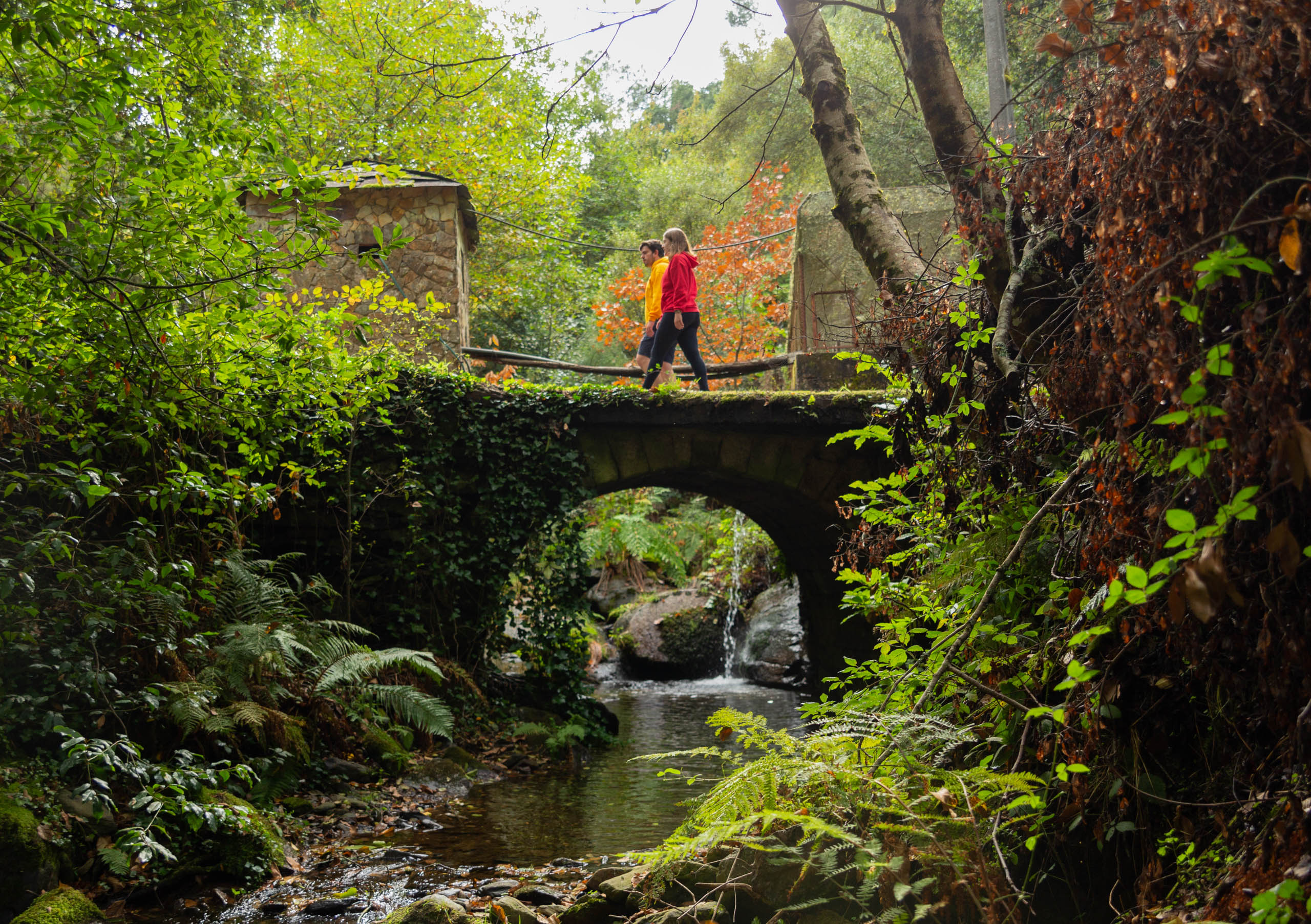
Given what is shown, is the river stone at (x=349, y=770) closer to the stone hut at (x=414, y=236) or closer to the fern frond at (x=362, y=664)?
the fern frond at (x=362, y=664)

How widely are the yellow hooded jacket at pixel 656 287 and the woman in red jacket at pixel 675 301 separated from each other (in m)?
0.11

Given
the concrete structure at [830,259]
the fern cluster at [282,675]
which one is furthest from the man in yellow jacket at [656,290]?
the fern cluster at [282,675]

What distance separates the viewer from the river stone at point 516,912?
11.2ft

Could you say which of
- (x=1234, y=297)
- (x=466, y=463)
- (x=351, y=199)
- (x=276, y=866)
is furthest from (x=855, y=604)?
(x=351, y=199)

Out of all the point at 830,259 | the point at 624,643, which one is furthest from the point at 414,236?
the point at 624,643

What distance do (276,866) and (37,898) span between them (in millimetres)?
1077

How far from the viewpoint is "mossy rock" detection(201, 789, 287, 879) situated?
4.15m

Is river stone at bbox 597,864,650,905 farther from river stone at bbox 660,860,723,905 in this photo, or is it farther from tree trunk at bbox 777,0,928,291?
tree trunk at bbox 777,0,928,291

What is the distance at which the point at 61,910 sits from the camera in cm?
341

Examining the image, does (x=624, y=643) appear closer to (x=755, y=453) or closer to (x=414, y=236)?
(x=755, y=453)

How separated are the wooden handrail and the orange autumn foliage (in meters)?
7.19

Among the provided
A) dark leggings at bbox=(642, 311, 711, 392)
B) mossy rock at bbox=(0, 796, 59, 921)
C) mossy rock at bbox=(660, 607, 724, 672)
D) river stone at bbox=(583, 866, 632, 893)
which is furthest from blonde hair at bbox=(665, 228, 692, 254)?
mossy rock at bbox=(660, 607, 724, 672)

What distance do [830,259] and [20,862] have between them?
10.9 m

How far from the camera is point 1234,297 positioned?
6.33 ft
